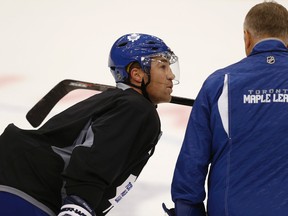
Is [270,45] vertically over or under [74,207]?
over

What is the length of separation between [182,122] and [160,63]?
4.06ft

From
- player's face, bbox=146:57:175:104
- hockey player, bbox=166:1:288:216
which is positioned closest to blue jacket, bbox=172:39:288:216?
hockey player, bbox=166:1:288:216

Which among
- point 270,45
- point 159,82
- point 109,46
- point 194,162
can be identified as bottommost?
point 109,46

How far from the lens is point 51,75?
3.56m

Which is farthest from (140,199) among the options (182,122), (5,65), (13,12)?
(13,12)

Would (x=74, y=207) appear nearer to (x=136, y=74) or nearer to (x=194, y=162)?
(x=194, y=162)

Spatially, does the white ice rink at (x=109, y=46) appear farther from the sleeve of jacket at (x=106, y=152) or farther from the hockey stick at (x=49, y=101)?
the sleeve of jacket at (x=106, y=152)

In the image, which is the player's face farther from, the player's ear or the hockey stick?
the hockey stick

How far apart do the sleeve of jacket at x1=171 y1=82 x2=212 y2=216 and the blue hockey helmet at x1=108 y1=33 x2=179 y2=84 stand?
29 centimetres

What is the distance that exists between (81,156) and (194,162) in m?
0.26

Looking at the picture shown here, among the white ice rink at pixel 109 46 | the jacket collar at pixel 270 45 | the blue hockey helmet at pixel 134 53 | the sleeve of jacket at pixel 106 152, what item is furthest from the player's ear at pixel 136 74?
the white ice rink at pixel 109 46

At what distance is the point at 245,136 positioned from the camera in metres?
1.45

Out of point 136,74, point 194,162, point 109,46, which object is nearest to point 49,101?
point 136,74

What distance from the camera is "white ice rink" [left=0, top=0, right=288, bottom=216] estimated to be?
8.94 ft
